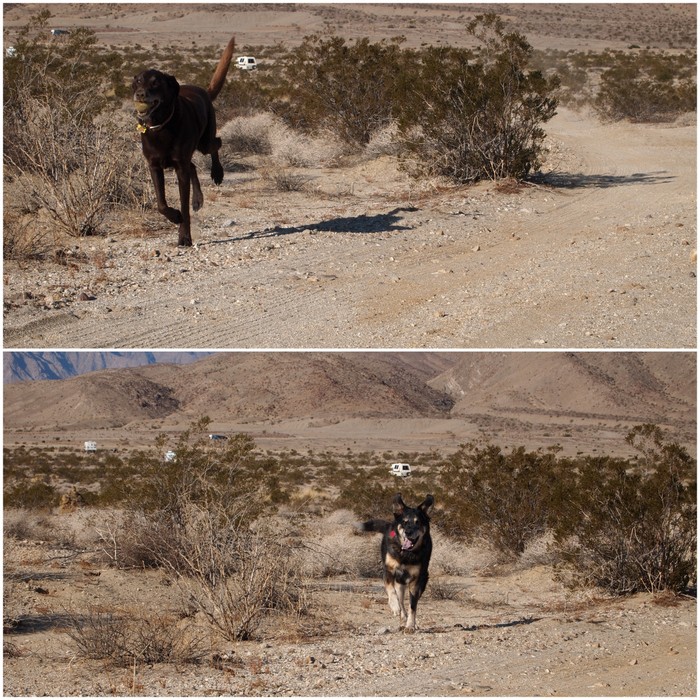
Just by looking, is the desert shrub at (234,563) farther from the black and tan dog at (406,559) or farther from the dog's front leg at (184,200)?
the dog's front leg at (184,200)

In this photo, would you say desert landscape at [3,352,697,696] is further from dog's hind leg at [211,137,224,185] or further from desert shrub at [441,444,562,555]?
dog's hind leg at [211,137,224,185]

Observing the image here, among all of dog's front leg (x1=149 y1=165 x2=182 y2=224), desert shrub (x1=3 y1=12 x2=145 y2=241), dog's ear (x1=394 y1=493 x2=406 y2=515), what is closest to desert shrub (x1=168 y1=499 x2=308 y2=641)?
dog's ear (x1=394 y1=493 x2=406 y2=515)

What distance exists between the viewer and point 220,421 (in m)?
64.4

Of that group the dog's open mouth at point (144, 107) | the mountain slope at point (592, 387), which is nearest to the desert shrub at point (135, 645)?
the dog's open mouth at point (144, 107)

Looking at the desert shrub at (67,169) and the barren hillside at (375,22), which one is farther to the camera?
the barren hillside at (375,22)

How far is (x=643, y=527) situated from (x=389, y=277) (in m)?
4.14

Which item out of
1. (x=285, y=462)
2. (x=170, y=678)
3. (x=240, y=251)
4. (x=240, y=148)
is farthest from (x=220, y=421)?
(x=170, y=678)

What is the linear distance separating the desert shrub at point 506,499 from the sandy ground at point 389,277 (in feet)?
11.9

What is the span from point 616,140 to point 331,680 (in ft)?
73.0

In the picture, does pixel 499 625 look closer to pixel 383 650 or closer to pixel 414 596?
pixel 414 596

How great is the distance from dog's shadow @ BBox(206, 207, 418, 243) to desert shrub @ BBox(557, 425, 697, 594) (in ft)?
16.7

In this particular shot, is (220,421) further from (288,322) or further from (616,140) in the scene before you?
(288,322)

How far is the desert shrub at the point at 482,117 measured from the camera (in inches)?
721

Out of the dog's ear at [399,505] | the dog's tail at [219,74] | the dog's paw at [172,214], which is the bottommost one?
the dog's ear at [399,505]
